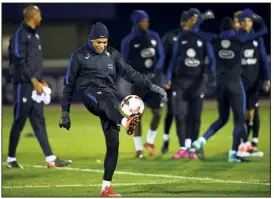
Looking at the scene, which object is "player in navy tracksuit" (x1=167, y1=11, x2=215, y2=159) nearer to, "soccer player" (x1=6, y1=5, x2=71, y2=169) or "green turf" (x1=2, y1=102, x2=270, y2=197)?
"green turf" (x1=2, y1=102, x2=270, y2=197)

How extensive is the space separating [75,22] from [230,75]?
12249 mm

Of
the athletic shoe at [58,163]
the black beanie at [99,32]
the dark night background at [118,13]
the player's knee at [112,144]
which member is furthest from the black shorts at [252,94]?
the dark night background at [118,13]

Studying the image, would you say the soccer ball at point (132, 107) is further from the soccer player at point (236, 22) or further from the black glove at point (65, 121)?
the soccer player at point (236, 22)

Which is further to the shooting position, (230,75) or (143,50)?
(143,50)

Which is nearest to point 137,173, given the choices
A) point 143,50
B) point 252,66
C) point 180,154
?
point 180,154

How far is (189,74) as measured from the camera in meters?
14.2

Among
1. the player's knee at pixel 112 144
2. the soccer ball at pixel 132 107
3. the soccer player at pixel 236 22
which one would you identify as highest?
the soccer player at pixel 236 22

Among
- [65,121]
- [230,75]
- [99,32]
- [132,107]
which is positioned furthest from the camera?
[230,75]

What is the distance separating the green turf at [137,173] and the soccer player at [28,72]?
58 centimetres

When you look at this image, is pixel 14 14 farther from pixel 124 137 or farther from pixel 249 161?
pixel 249 161

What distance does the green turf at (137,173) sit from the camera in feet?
38.2

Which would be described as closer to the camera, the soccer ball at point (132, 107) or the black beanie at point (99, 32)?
the soccer ball at point (132, 107)

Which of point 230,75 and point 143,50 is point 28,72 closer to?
point 143,50

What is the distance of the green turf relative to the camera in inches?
459
